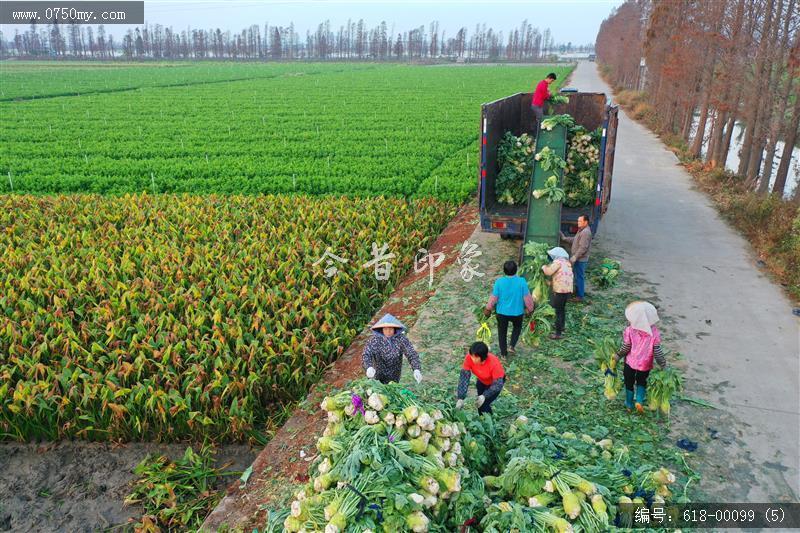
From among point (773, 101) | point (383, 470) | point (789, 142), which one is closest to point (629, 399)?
point (383, 470)

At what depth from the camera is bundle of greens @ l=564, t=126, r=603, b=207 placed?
11125mm

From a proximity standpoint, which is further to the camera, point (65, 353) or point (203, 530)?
point (65, 353)

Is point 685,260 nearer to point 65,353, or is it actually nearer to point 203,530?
point 203,530

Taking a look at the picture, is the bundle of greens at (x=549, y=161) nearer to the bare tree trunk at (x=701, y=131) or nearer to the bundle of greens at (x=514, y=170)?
the bundle of greens at (x=514, y=170)

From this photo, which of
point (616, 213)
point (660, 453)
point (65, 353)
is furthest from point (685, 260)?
point (65, 353)

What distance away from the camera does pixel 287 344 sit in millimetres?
7691

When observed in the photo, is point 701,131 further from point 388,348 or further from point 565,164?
point 388,348

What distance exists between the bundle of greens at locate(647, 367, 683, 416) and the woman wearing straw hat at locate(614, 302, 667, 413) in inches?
3.5

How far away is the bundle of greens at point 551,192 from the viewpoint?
1016 cm

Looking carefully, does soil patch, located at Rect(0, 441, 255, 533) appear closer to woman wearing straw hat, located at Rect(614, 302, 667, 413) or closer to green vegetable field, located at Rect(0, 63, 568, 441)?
green vegetable field, located at Rect(0, 63, 568, 441)

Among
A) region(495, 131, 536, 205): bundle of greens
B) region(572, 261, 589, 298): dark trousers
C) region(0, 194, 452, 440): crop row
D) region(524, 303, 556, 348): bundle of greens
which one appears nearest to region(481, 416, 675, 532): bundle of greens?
region(524, 303, 556, 348): bundle of greens

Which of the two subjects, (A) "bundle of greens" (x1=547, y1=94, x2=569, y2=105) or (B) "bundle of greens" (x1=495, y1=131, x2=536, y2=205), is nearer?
(B) "bundle of greens" (x1=495, y1=131, x2=536, y2=205)

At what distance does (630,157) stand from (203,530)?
2197cm

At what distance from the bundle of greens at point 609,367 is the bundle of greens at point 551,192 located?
13.0 ft
